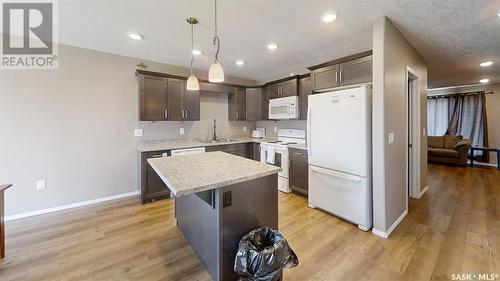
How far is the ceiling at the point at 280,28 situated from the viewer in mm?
2049

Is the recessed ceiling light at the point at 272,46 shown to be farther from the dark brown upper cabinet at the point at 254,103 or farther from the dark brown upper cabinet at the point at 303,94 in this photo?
the dark brown upper cabinet at the point at 254,103

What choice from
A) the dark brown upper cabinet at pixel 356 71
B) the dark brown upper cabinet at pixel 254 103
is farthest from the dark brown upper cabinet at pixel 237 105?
the dark brown upper cabinet at pixel 356 71

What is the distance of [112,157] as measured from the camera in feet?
11.5

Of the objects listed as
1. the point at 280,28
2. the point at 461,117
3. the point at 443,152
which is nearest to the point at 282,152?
the point at 280,28

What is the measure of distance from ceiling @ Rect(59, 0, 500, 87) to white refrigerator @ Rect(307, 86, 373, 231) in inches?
32.3

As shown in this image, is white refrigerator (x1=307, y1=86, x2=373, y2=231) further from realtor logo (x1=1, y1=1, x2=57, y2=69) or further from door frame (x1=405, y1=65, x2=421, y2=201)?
realtor logo (x1=1, y1=1, x2=57, y2=69)

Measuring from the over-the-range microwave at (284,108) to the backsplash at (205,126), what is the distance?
3.35 ft

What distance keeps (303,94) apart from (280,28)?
163 centimetres

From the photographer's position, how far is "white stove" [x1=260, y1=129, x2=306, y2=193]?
3.83m

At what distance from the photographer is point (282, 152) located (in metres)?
3.85

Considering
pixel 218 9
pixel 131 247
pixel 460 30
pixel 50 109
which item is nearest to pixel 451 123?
pixel 460 30

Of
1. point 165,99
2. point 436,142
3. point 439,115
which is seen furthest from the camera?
point 439,115

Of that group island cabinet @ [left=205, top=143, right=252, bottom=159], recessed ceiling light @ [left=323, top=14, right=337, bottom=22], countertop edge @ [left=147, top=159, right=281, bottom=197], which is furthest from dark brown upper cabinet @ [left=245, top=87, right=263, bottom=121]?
countertop edge @ [left=147, top=159, right=281, bottom=197]

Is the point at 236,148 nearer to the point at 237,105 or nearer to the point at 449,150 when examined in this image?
the point at 237,105
